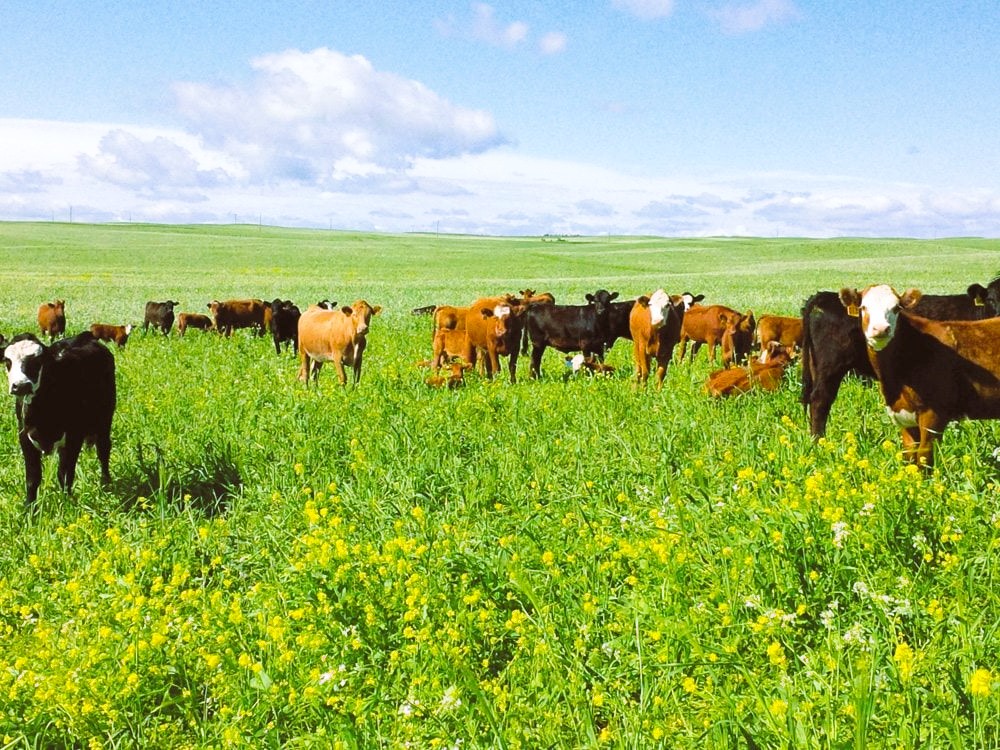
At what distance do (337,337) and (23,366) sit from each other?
23.0 feet

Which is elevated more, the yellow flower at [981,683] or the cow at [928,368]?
the cow at [928,368]

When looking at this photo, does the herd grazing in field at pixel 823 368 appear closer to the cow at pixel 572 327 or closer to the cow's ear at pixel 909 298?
the cow's ear at pixel 909 298

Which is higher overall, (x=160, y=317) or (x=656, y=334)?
(x=656, y=334)

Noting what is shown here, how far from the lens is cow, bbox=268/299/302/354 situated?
19.6 metres

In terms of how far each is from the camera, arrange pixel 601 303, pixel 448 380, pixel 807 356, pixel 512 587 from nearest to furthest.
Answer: pixel 512 587
pixel 807 356
pixel 448 380
pixel 601 303

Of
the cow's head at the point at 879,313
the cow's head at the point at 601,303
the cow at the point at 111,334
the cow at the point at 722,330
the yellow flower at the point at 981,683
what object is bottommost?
the cow at the point at 111,334

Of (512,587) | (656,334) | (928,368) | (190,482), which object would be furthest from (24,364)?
(656,334)

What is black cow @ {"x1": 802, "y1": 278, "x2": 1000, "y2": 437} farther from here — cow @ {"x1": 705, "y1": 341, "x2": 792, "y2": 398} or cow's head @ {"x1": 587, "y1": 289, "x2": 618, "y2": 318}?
cow's head @ {"x1": 587, "y1": 289, "x2": 618, "y2": 318}

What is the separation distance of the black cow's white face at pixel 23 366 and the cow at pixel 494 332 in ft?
25.1

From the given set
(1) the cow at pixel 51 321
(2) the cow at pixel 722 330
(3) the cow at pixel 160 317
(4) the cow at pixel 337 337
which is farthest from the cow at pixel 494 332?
(1) the cow at pixel 51 321

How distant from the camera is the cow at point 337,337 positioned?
45.1ft

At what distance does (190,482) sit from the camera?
7586 mm

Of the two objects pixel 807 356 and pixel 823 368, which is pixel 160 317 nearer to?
pixel 807 356

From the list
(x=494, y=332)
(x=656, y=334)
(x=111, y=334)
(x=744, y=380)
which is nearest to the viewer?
(x=744, y=380)
